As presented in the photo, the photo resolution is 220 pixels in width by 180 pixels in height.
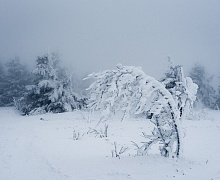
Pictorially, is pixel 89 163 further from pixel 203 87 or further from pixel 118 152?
pixel 203 87

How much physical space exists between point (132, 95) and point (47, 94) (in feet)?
97.3

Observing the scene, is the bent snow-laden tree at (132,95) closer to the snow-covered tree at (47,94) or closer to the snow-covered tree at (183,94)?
the snow-covered tree at (183,94)

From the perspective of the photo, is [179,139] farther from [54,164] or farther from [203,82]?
[203,82]

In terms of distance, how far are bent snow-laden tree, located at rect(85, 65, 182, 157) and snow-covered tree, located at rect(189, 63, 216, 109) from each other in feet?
142

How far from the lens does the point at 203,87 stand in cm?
5084

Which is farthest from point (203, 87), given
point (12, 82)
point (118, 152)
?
point (118, 152)

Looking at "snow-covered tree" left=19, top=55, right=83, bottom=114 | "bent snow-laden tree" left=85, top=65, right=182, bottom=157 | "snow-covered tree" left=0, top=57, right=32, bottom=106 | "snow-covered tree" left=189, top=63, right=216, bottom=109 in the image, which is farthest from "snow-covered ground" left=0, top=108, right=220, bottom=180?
"snow-covered tree" left=189, top=63, right=216, bottom=109

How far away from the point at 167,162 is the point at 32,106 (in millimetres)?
31748

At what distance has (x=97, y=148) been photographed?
1364 cm

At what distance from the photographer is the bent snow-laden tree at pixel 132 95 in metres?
8.55

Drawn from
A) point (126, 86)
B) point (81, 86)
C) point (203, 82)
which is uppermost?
point (126, 86)

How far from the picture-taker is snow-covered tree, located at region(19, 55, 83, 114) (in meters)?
36.4

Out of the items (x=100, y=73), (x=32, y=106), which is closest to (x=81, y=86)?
(x=32, y=106)

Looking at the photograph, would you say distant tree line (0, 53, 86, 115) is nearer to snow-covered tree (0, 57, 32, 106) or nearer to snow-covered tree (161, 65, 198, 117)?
snow-covered tree (0, 57, 32, 106)
